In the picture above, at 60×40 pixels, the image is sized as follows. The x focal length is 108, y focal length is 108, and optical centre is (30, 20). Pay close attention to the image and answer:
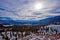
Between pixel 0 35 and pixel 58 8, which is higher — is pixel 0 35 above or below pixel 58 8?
below

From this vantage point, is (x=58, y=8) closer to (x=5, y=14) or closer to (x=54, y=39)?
(x=54, y=39)

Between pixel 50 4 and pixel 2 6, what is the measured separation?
627 millimetres

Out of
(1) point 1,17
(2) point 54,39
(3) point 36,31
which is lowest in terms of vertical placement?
(2) point 54,39

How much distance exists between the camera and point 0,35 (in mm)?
1386

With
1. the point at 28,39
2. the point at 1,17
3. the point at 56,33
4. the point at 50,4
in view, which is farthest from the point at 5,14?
the point at 56,33

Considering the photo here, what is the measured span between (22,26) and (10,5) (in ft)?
1.03

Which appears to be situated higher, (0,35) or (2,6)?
(2,6)

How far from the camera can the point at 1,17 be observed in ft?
4.62

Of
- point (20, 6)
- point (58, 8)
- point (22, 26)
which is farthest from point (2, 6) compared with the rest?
point (58, 8)

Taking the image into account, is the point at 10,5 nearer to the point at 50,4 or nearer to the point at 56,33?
the point at 50,4

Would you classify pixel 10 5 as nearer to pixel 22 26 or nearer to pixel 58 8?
pixel 22 26

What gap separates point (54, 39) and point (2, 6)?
2.62 ft

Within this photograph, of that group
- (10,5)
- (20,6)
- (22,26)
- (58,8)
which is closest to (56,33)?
(58,8)

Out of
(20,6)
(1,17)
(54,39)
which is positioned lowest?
(54,39)
